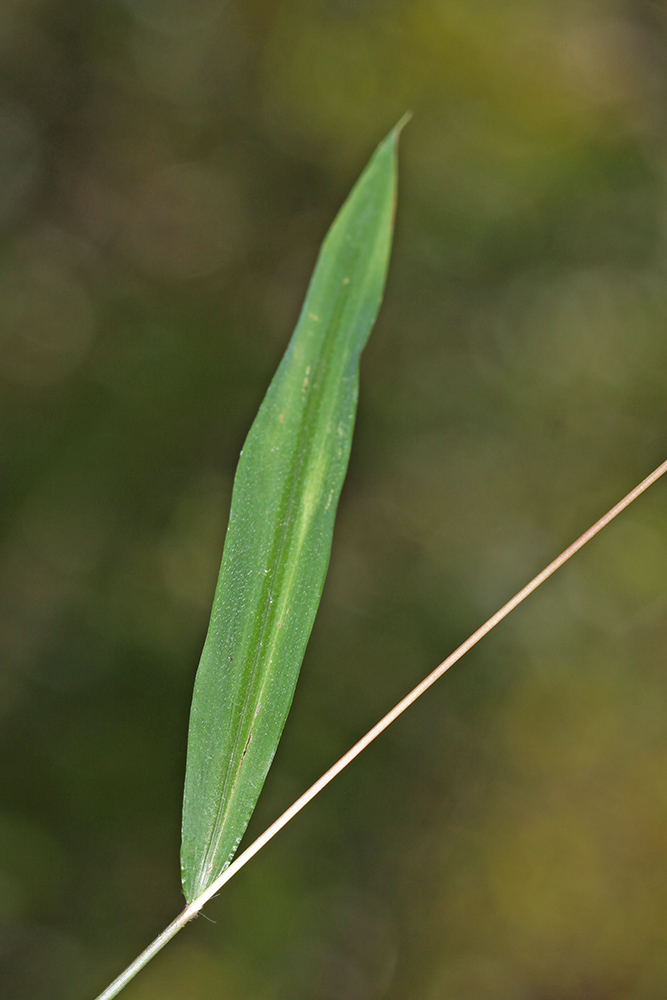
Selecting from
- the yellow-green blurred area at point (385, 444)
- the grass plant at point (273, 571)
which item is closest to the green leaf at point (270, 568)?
the grass plant at point (273, 571)

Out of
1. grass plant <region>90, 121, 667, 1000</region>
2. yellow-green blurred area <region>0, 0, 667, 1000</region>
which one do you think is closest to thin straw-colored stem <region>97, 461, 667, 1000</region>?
grass plant <region>90, 121, 667, 1000</region>

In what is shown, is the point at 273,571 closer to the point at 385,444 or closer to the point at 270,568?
the point at 270,568

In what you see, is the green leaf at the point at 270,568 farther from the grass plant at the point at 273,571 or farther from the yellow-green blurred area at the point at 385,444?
the yellow-green blurred area at the point at 385,444

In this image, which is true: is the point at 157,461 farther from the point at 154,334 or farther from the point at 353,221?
the point at 353,221

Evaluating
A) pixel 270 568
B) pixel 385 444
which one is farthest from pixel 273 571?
pixel 385 444

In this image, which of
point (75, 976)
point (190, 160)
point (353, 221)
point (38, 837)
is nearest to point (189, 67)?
point (190, 160)

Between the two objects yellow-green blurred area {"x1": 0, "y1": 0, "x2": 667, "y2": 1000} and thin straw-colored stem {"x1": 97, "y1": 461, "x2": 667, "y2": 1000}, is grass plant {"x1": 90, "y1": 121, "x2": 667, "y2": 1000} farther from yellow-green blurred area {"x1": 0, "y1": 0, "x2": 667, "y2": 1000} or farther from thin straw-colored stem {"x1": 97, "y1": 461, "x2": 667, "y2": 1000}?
yellow-green blurred area {"x1": 0, "y1": 0, "x2": 667, "y2": 1000}
